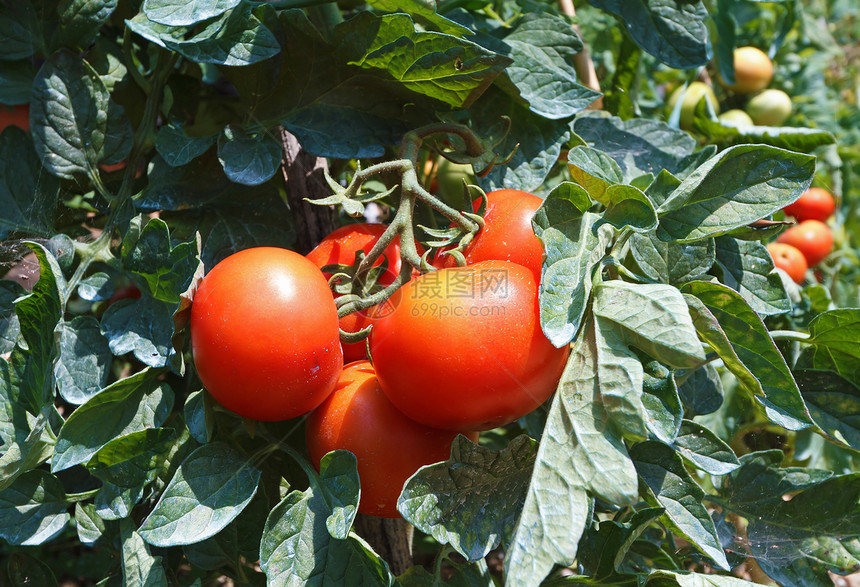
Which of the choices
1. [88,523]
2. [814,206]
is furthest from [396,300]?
[814,206]

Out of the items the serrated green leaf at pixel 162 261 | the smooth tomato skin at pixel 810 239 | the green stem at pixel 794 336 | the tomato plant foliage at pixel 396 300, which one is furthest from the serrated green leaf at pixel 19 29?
the smooth tomato skin at pixel 810 239

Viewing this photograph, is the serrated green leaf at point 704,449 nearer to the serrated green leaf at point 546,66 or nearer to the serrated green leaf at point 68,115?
the serrated green leaf at point 546,66

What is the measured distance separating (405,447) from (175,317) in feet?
0.74

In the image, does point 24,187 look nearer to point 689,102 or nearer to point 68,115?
point 68,115

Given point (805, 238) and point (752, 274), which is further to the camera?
point (805, 238)

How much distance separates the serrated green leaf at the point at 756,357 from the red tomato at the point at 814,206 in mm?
1088

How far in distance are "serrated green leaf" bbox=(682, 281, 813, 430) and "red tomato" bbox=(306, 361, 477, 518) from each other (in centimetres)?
25

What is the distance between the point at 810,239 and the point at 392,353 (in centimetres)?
124

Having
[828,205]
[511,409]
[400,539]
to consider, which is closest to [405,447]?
[511,409]

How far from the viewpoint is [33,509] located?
620mm

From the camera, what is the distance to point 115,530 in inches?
26.0

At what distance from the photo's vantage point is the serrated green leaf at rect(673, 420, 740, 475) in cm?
59

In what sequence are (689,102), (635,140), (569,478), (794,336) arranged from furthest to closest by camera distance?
(689,102) → (635,140) → (794,336) → (569,478)

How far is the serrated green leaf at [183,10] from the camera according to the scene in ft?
1.87
